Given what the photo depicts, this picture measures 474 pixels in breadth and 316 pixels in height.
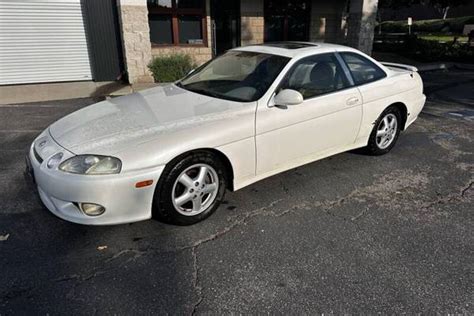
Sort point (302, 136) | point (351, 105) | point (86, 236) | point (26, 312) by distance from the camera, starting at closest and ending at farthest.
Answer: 1. point (26, 312)
2. point (86, 236)
3. point (302, 136)
4. point (351, 105)

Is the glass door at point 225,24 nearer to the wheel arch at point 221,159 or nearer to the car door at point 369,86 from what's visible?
the car door at point 369,86

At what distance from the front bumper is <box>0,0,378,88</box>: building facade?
769 cm

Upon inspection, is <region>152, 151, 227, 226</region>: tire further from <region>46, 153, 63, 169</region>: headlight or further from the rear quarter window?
the rear quarter window

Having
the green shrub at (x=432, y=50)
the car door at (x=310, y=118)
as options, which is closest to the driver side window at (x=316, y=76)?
the car door at (x=310, y=118)

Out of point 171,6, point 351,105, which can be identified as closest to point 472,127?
point 351,105

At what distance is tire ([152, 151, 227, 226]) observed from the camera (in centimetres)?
277

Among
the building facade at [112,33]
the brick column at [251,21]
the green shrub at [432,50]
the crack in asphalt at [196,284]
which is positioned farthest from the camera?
the green shrub at [432,50]

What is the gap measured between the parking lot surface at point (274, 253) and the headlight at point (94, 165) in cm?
65

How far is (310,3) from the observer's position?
520 inches

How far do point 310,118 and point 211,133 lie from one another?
1.14 metres

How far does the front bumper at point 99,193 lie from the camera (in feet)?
8.29

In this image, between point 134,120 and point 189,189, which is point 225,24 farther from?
point 189,189

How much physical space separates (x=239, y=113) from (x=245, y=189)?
953 mm

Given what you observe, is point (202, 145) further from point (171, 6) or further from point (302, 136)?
point (171, 6)
